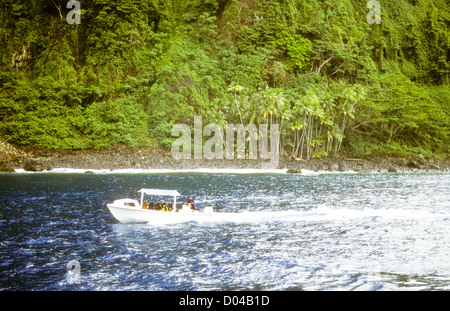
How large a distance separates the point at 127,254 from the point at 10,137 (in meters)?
73.0

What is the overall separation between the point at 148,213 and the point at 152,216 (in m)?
0.49

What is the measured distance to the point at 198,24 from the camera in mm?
108188

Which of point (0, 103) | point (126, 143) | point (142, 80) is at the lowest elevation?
point (126, 143)

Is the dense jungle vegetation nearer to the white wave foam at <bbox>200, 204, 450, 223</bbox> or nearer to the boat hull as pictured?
the white wave foam at <bbox>200, 204, 450, 223</bbox>

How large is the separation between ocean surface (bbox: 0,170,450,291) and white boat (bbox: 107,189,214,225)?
697mm

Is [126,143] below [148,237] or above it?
above

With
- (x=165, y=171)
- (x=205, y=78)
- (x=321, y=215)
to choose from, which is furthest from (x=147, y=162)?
(x=321, y=215)

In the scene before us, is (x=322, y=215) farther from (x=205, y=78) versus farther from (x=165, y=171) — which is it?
(x=205, y=78)

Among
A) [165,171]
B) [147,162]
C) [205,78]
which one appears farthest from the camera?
[205,78]

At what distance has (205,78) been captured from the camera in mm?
98125

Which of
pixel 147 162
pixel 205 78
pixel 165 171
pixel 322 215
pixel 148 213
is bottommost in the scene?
pixel 322 215

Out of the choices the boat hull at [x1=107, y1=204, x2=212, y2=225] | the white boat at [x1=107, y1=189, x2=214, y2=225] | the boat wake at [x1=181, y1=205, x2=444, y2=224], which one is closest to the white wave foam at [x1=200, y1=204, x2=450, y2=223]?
the boat wake at [x1=181, y1=205, x2=444, y2=224]
